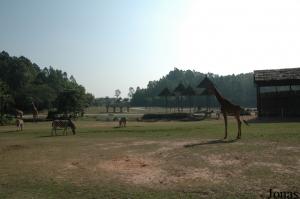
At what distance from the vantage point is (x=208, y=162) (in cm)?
1388

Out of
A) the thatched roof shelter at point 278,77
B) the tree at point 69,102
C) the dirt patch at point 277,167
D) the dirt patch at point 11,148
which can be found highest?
the thatched roof shelter at point 278,77

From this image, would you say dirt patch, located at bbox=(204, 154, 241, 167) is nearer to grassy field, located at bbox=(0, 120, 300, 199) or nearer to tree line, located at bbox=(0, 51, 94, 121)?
grassy field, located at bbox=(0, 120, 300, 199)

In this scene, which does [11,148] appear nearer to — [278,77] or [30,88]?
[278,77]

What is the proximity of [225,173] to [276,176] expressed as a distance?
150 cm

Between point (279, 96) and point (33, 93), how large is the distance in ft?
174

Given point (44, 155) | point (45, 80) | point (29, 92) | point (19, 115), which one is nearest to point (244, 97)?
point (45, 80)

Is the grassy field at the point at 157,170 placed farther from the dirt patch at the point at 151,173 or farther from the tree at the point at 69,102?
the tree at the point at 69,102

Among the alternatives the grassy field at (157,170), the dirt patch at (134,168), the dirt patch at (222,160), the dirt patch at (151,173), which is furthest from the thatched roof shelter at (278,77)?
the dirt patch at (151,173)

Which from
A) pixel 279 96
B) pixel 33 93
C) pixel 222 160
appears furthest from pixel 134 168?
A: pixel 33 93

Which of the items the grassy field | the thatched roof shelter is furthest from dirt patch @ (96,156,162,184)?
the thatched roof shelter

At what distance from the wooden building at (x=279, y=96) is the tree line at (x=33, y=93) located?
93.7ft

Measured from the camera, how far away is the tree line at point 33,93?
60.2 meters

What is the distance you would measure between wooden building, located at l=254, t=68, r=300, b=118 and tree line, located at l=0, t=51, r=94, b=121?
28.6 metres

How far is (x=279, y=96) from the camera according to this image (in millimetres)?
43000
